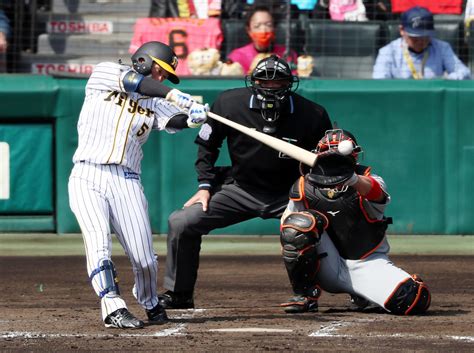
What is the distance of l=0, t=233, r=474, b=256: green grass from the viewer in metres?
10.4

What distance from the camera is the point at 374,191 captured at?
6.50 meters

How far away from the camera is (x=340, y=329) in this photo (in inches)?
242

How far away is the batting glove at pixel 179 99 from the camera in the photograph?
20.6ft

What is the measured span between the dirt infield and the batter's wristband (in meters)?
0.73

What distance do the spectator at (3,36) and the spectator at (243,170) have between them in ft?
17.0

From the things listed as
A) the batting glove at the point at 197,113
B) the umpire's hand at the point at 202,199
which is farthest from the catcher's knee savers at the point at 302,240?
the batting glove at the point at 197,113

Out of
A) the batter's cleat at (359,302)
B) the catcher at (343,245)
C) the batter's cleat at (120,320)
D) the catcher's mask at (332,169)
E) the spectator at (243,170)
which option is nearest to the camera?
the batter's cleat at (120,320)

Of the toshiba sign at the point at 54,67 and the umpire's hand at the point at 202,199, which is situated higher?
the toshiba sign at the point at 54,67

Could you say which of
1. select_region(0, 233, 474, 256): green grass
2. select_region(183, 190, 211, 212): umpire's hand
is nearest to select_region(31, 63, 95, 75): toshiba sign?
select_region(0, 233, 474, 256): green grass

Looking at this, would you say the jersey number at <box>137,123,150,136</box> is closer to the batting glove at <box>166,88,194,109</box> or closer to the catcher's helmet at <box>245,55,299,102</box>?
the batting glove at <box>166,88,194,109</box>

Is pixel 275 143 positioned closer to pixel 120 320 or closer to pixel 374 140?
pixel 120 320

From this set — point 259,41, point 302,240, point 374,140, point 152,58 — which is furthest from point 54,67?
point 302,240

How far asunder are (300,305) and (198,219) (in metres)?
0.92

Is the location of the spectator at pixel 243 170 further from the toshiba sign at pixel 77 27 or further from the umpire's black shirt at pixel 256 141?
the toshiba sign at pixel 77 27
